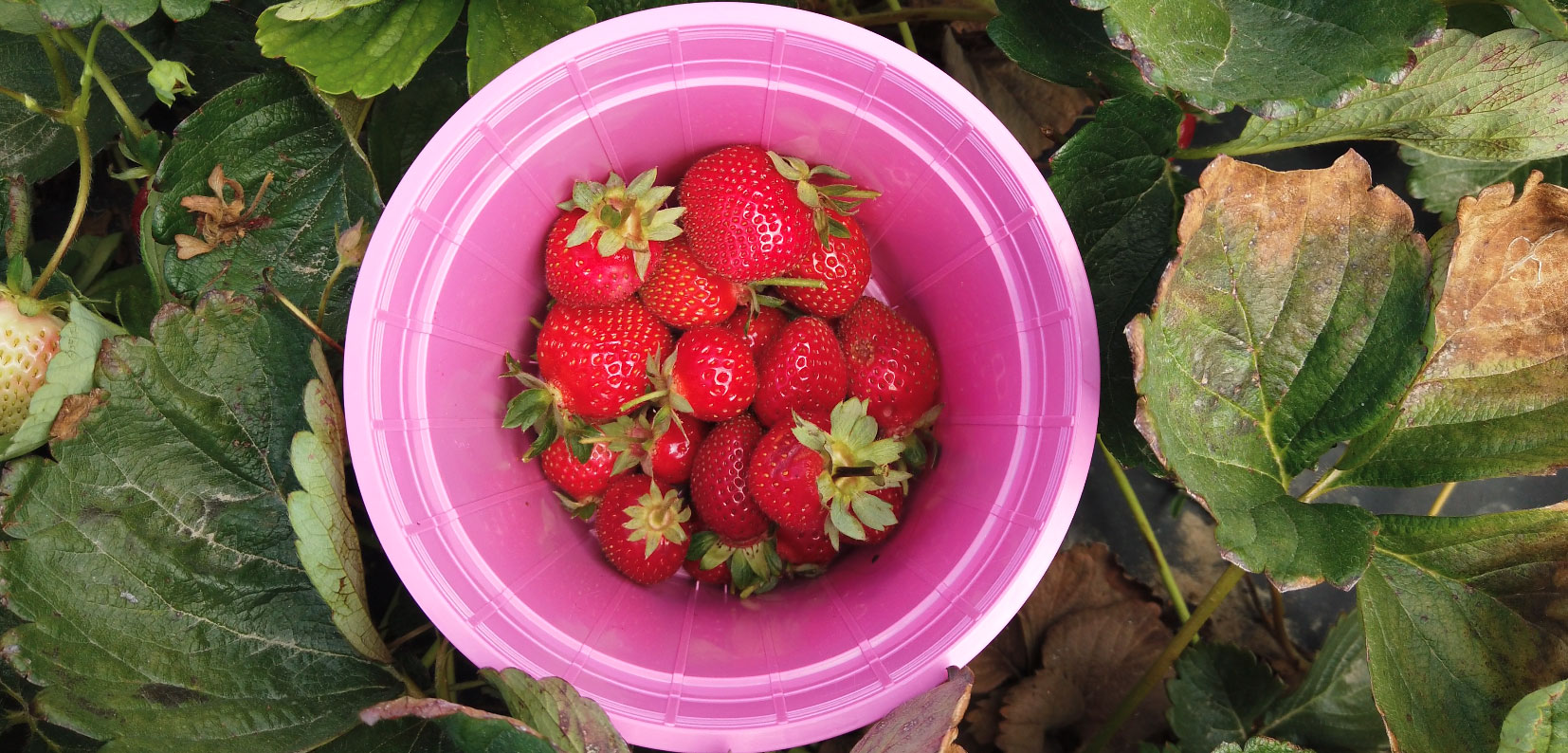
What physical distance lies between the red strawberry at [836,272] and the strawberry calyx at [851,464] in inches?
4.9

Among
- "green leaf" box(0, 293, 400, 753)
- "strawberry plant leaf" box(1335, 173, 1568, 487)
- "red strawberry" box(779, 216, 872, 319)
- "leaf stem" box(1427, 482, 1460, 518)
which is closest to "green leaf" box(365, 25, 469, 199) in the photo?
"green leaf" box(0, 293, 400, 753)

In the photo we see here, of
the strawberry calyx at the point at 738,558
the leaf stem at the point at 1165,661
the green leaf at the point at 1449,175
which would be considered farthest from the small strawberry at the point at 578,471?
the green leaf at the point at 1449,175

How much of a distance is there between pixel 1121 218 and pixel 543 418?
1.87ft

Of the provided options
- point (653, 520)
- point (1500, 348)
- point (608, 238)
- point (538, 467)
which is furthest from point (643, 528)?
point (1500, 348)

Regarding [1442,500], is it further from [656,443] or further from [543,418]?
[543,418]

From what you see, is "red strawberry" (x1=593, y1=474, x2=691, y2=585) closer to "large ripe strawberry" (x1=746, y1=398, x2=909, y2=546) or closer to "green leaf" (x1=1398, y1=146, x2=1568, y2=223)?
"large ripe strawberry" (x1=746, y1=398, x2=909, y2=546)

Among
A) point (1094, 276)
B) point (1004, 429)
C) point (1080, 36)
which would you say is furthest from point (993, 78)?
point (1004, 429)

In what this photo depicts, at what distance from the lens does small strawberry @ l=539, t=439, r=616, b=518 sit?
2.88ft

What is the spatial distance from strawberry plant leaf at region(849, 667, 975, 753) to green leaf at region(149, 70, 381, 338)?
2.10 feet

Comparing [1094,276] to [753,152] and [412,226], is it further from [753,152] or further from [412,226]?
[412,226]

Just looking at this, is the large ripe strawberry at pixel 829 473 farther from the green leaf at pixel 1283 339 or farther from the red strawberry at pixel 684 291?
the green leaf at pixel 1283 339

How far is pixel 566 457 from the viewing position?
0.88 metres

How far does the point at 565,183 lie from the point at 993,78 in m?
0.63

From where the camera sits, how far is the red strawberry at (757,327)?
0.93 meters
